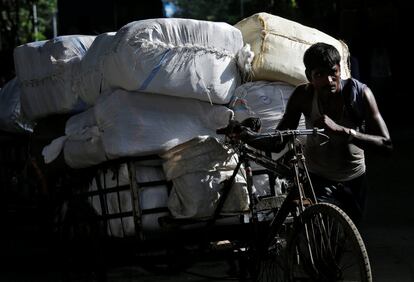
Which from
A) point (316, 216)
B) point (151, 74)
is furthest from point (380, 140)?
point (151, 74)

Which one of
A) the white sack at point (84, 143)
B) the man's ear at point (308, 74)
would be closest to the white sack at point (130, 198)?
the white sack at point (84, 143)

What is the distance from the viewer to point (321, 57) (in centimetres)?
363

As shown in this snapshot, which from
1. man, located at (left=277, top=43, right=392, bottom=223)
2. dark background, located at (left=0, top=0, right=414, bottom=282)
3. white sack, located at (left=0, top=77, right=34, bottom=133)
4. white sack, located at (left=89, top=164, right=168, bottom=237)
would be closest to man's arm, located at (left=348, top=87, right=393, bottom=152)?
man, located at (left=277, top=43, right=392, bottom=223)

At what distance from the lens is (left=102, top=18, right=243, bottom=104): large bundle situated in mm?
3777

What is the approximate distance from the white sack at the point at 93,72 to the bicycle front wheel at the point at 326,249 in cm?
137

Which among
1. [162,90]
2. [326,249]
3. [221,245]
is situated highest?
[162,90]

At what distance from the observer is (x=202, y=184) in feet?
12.5

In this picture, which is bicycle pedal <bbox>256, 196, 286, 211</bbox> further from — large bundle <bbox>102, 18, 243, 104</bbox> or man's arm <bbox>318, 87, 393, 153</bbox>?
large bundle <bbox>102, 18, 243, 104</bbox>

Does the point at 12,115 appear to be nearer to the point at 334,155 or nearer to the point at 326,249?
the point at 334,155

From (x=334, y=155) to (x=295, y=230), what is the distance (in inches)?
21.4

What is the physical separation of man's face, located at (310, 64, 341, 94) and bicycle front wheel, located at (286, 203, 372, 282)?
0.70m

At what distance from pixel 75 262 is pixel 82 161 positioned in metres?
0.70

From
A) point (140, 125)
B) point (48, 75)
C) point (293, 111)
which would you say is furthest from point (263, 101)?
point (48, 75)

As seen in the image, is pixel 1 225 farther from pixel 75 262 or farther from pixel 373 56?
pixel 373 56
